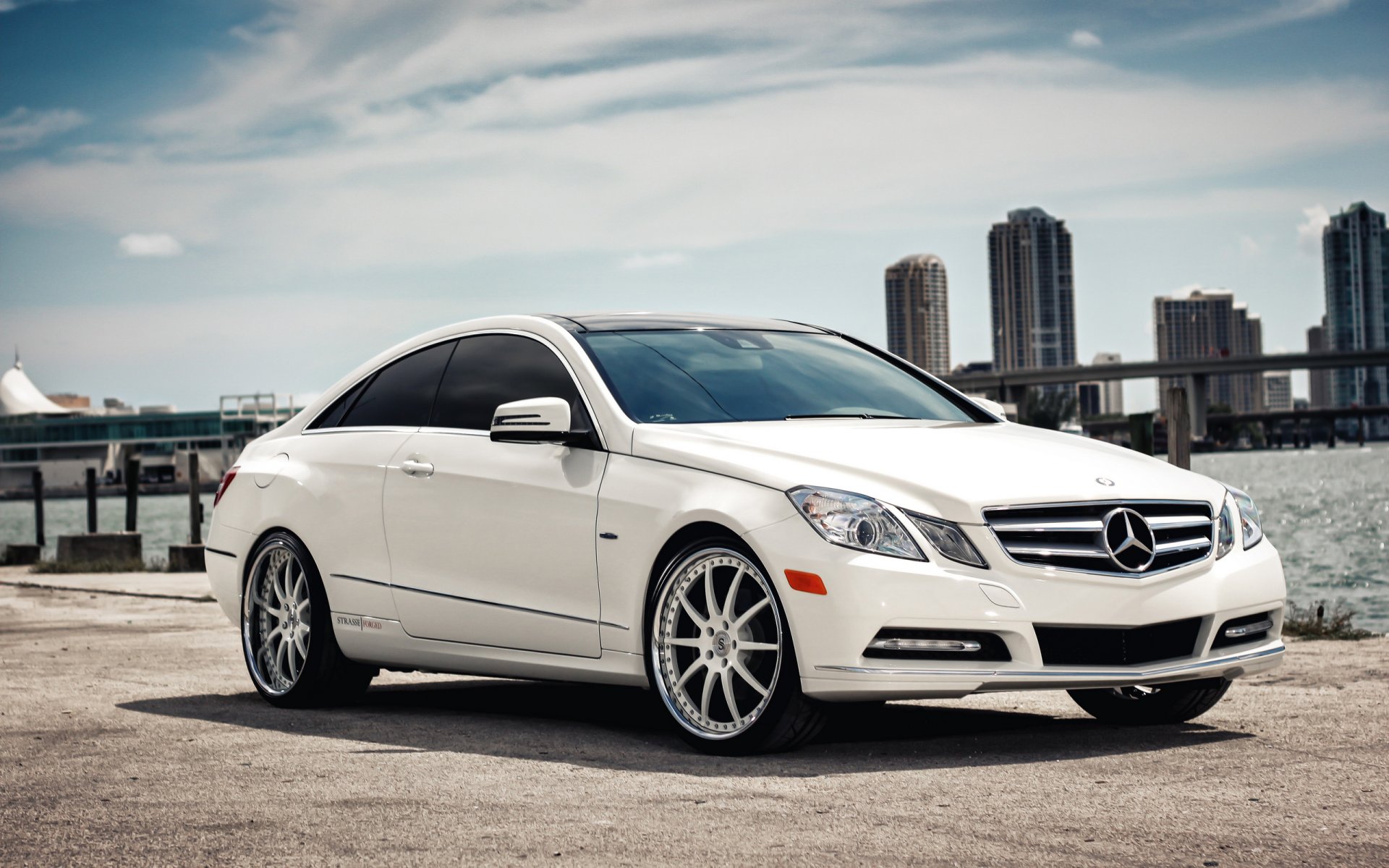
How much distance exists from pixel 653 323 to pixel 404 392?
127 cm

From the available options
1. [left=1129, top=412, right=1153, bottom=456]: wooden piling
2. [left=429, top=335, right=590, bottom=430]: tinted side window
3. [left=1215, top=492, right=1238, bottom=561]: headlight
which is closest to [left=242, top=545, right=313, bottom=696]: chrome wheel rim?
[left=429, top=335, right=590, bottom=430]: tinted side window

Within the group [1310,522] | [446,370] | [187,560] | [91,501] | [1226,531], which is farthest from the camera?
[1310,522]

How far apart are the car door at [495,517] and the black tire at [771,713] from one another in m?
0.58

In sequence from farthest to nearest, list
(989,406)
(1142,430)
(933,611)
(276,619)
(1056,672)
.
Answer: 1. (1142,430)
2. (276,619)
3. (989,406)
4. (1056,672)
5. (933,611)

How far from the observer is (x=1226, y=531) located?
241 inches

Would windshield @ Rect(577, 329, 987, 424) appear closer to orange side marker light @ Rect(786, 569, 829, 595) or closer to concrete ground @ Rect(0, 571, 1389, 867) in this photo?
orange side marker light @ Rect(786, 569, 829, 595)

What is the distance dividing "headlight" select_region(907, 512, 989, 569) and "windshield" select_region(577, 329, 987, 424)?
111 cm

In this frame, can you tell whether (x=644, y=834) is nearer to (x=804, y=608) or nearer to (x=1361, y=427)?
(x=804, y=608)

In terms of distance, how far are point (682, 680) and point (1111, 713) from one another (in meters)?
1.98

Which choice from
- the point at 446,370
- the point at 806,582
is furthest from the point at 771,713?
the point at 446,370

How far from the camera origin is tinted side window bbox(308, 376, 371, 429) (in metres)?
8.01

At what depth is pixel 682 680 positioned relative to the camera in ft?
19.4

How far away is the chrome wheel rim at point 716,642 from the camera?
5.70 metres

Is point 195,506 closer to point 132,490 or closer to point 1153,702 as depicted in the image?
point 132,490
